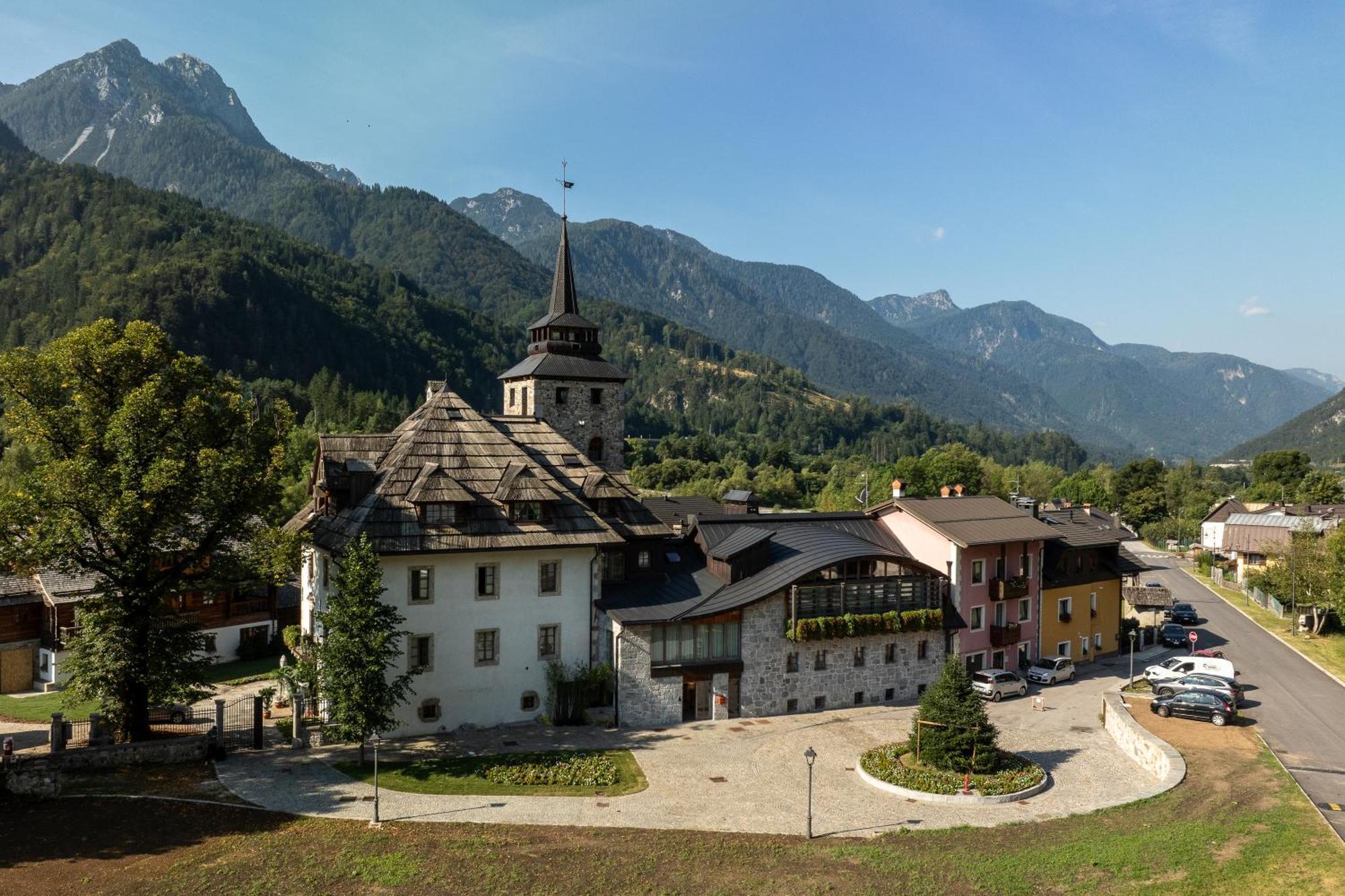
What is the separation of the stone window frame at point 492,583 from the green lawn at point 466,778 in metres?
6.36

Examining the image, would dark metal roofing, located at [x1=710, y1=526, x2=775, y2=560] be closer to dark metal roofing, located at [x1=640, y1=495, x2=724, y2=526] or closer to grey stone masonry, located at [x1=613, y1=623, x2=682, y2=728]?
grey stone masonry, located at [x1=613, y1=623, x2=682, y2=728]

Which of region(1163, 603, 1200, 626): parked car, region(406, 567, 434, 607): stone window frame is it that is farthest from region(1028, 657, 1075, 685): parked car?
region(406, 567, 434, 607): stone window frame

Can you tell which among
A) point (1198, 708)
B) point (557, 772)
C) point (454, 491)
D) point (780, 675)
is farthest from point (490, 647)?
point (1198, 708)

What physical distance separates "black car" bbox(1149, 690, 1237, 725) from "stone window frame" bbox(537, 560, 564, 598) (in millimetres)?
27777

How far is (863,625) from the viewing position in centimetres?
3872

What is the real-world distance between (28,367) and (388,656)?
14.5 meters

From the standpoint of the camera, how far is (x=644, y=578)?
3903 cm

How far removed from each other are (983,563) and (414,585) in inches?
1157

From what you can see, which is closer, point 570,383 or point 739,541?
point 739,541

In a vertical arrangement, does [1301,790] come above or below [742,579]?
below

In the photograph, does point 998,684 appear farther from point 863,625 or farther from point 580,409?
point 580,409

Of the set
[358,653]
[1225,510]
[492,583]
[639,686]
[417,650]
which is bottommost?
[639,686]

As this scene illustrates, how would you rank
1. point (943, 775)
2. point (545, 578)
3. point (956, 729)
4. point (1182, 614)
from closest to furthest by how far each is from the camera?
point (943, 775) → point (956, 729) → point (545, 578) → point (1182, 614)

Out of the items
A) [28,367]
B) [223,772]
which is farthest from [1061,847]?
[28,367]
